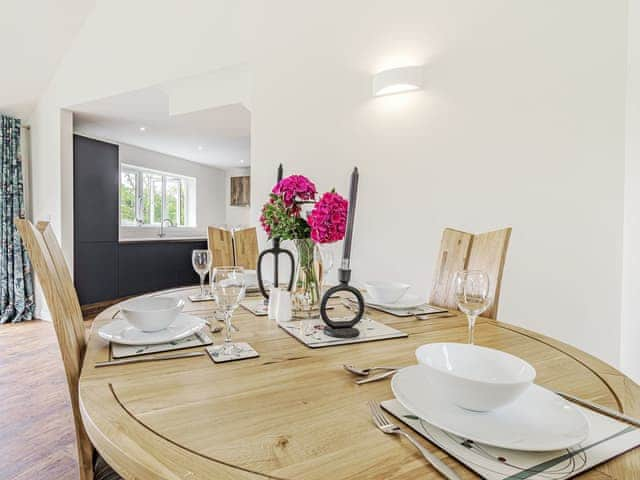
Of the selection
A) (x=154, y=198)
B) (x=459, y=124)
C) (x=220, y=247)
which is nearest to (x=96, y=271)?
(x=154, y=198)

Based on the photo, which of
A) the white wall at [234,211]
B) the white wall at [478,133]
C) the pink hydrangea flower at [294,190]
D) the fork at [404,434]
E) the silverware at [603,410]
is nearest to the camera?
the fork at [404,434]

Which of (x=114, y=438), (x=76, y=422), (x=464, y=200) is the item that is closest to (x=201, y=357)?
(x=114, y=438)

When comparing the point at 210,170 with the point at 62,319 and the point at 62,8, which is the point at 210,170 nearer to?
the point at 62,8

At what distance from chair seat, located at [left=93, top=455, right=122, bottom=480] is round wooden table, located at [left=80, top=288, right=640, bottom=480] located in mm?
308

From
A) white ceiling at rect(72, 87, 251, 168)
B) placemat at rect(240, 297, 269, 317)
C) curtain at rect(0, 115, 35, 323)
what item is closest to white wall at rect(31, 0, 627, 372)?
white ceiling at rect(72, 87, 251, 168)

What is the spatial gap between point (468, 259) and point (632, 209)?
759 millimetres

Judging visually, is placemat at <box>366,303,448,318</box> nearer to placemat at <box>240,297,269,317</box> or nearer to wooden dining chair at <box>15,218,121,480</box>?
placemat at <box>240,297,269,317</box>

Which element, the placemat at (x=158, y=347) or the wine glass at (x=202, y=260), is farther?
the wine glass at (x=202, y=260)

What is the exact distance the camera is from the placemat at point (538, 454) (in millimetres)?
425

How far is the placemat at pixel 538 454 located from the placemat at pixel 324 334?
1.29ft

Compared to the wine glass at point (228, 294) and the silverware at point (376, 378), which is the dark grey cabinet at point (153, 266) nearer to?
the wine glass at point (228, 294)

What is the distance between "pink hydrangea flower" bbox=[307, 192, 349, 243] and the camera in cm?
98

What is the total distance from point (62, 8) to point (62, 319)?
390 centimetres

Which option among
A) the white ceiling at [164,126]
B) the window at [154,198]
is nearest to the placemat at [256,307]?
the white ceiling at [164,126]
